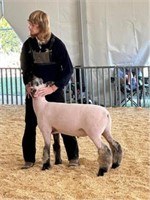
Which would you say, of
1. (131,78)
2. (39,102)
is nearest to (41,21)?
(39,102)

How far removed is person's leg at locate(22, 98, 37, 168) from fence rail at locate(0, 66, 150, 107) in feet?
12.6

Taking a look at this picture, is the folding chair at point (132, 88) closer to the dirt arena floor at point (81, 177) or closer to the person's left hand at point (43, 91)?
the dirt arena floor at point (81, 177)

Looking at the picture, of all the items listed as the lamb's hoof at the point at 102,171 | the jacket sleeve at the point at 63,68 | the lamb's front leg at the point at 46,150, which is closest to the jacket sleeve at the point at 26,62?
the jacket sleeve at the point at 63,68

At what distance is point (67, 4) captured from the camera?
8.16 metres

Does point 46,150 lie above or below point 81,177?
above

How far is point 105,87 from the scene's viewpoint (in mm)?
7695

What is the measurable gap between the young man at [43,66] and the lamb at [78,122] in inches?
5.1

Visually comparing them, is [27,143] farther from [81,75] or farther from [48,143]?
[81,75]

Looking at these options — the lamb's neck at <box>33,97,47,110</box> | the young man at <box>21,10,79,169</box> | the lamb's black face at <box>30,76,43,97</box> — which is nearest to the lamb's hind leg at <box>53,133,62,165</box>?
the young man at <box>21,10,79,169</box>

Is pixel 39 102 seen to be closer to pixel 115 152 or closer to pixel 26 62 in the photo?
pixel 26 62

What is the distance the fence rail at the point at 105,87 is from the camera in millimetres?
7333

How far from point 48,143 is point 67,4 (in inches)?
208

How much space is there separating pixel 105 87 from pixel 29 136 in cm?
428

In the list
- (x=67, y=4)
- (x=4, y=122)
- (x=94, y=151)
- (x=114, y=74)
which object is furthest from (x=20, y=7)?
A: (x=94, y=151)
